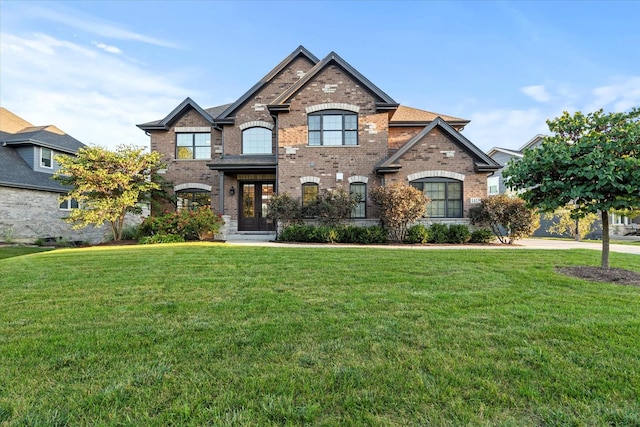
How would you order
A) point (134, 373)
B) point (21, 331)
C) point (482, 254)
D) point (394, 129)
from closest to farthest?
point (134, 373) < point (21, 331) < point (482, 254) < point (394, 129)

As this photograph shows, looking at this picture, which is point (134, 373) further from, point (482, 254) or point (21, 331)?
point (482, 254)

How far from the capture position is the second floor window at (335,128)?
15.6m

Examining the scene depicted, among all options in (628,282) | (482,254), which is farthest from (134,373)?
(482,254)

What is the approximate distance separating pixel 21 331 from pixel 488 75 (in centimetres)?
2129

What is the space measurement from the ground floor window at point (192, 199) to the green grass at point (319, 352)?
38.9ft

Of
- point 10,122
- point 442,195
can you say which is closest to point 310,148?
point 442,195

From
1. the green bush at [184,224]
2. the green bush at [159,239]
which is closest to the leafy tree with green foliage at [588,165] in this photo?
the green bush at [184,224]

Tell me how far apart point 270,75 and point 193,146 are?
6051 mm

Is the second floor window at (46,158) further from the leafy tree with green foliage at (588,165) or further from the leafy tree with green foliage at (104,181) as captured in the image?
the leafy tree with green foliage at (588,165)

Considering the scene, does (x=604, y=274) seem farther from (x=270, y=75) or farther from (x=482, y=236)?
(x=270, y=75)

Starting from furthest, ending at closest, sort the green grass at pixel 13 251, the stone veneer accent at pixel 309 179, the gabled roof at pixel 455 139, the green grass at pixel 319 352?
1. the stone veneer accent at pixel 309 179
2. the gabled roof at pixel 455 139
3. the green grass at pixel 13 251
4. the green grass at pixel 319 352

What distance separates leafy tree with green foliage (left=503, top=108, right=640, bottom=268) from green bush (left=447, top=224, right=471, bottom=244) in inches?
252

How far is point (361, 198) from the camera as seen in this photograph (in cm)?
1523

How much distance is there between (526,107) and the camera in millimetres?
23203
